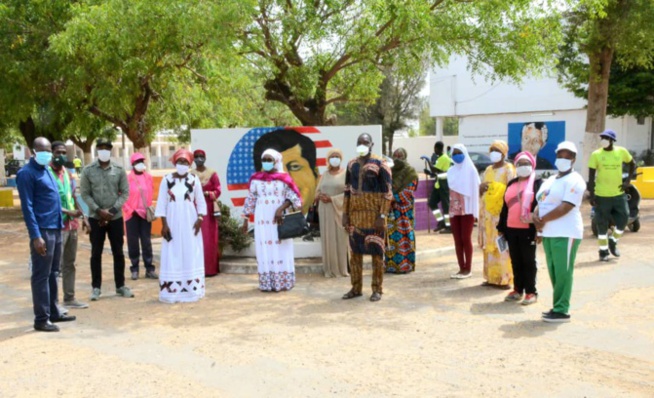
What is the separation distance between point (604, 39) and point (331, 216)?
431 inches

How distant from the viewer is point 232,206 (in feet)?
35.7

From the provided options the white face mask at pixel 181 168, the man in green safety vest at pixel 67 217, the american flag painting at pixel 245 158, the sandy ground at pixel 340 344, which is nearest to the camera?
the sandy ground at pixel 340 344

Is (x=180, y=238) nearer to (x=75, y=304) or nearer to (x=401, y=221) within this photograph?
(x=75, y=304)

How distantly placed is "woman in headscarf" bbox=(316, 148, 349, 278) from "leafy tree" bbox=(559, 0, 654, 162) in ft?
28.9

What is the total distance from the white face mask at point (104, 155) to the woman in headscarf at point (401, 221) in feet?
12.8

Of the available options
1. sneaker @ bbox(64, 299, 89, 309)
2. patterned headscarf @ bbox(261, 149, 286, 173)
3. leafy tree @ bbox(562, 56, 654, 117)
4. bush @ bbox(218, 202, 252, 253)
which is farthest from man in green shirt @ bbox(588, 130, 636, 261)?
leafy tree @ bbox(562, 56, 654, 117)

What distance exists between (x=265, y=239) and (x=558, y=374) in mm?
4537

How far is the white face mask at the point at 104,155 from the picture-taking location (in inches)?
320

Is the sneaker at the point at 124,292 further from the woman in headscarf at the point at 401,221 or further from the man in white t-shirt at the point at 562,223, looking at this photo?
the man in white t-shirt at the point at 562,223

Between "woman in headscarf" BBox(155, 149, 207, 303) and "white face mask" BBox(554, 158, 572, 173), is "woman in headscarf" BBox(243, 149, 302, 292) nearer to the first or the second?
"woman in headscarf" BBox(155, 149, 207, 303)

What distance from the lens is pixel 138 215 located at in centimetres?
989

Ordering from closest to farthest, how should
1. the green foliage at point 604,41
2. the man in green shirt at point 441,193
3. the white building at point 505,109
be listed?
the man in green shirt at point 441,193 → the green foliage at point 604,41 → the white building at point 505,109

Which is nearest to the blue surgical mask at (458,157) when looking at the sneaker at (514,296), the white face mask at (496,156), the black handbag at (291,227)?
the white face mask at (496,156)

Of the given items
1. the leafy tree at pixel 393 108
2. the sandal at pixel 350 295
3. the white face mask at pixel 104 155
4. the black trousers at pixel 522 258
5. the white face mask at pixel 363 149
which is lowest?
the sandal at pixel 350 295
